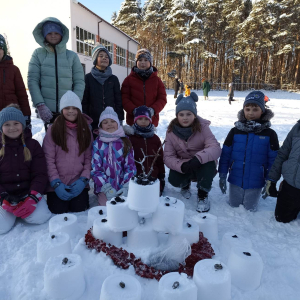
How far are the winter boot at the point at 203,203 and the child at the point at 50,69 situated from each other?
6.85 ft

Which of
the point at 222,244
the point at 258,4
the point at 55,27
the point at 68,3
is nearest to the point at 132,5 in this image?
the point at 258,4

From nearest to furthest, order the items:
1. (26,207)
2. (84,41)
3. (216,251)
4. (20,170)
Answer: (216,251) → (26,207) → (20,170) → (84,41)

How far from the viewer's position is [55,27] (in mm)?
2996

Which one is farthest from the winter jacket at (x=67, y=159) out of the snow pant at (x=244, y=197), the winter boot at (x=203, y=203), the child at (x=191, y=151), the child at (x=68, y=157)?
the snow pant at (x=244, y=197)

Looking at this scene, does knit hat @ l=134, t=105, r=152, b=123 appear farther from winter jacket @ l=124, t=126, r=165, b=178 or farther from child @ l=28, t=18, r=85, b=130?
child @ l=28, t=18, r=85, b=130

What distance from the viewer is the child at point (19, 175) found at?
7.70 ft

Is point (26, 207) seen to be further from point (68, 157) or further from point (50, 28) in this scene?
point (50, 28)

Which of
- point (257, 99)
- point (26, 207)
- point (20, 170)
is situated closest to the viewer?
point (26, 207)

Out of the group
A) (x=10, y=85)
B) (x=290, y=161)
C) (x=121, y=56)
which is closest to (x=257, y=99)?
(x=290, y=161)

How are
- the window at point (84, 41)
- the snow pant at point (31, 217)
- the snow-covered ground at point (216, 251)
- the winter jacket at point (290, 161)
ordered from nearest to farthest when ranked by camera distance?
the snow-covered ground at point (216, 251) → the snow pant at point (31, 217) → the winter jacket at point (290, 161) → the window at point (84, 41)

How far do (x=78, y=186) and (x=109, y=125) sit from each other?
0.80 metres

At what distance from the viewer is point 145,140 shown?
3.19 m

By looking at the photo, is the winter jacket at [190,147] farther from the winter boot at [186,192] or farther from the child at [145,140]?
Answer: the winter boot at [186,192]

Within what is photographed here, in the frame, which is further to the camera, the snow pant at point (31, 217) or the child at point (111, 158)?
the child at point (111, 158)
